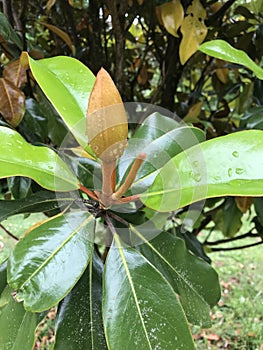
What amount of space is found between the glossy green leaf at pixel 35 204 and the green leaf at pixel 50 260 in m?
0.08

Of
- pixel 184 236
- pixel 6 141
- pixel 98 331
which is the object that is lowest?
pixel 184 236

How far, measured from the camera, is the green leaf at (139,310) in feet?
1.71

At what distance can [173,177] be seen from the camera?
1.86 feet

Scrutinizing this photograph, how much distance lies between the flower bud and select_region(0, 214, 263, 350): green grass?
1.29 meters

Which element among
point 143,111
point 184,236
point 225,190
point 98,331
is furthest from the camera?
point 143,111

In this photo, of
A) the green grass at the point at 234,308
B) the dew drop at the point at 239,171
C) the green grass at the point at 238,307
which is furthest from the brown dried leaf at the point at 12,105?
the green grass at the point at 238,307

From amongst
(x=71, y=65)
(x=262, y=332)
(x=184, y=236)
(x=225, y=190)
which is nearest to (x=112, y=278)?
(x=225, y=190)

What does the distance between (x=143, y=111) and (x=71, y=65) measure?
2.01 ft

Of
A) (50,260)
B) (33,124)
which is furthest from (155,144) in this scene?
(33,124)

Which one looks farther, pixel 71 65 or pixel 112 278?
pixel 71 65

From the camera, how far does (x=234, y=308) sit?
8.36ft

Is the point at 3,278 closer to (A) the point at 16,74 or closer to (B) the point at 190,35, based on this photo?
(A) the point at 16,74

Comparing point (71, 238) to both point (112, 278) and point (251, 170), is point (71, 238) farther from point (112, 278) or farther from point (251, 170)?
point (251, 170)

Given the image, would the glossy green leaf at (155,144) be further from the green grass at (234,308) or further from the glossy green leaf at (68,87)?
the green grass at (234,308)
